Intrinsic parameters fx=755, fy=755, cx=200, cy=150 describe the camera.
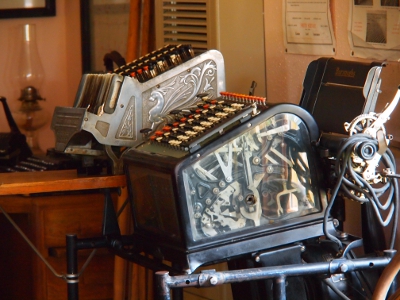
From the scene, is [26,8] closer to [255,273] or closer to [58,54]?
[58,54]

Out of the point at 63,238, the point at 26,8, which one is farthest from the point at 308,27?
the point at 26,8

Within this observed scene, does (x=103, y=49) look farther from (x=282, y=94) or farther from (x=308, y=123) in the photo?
(x=308, y=123)

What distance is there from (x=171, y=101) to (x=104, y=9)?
2077mm

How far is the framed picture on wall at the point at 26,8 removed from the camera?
183 inches

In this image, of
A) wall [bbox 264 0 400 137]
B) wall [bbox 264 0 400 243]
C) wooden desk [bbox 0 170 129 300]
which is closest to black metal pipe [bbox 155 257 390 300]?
wall [bbox 264 0 400 243]

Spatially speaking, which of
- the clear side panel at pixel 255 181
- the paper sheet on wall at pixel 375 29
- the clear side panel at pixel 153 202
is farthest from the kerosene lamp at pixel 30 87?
the clear side panel at pixel 255 181

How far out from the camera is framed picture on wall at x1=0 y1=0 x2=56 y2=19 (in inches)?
183

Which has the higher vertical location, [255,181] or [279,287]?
[255,181]

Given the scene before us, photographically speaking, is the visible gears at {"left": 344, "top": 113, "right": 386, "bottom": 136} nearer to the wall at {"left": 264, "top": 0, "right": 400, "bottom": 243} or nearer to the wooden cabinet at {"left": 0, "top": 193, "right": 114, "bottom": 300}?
the wall at {"left": 264, "top": 0, "right": 400, "bottom": 243}

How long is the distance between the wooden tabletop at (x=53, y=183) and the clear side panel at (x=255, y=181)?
52 centimetres

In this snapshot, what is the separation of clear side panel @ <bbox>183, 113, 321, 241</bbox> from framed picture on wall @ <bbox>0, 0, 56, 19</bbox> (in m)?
2.96

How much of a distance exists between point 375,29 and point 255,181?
2.46 ft

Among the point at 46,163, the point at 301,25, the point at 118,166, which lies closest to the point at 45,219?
the point at 46,163

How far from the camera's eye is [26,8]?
4.69m
